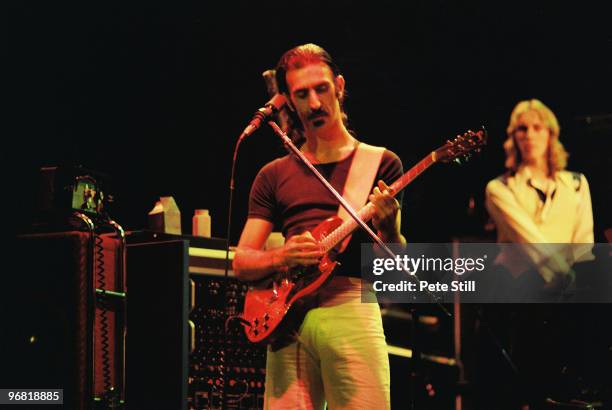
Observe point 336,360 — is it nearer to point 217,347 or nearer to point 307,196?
point 307,196

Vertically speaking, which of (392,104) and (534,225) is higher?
(392,104)

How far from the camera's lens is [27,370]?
315 cm

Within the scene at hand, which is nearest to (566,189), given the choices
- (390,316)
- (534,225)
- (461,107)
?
(534,225)

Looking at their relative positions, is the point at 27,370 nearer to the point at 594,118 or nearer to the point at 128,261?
the point at 128,261

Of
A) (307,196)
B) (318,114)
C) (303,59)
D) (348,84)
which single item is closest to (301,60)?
(303,59)

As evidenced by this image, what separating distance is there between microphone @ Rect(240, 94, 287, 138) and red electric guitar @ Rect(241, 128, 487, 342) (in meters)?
0.52

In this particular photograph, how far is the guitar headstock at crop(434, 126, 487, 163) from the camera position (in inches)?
122

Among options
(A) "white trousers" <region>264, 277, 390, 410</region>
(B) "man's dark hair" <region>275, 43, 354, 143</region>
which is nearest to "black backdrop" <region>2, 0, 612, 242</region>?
(B) "man's dark hair" <region>275, 43, 354, 143</region>

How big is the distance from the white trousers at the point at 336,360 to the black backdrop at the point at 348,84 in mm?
2268

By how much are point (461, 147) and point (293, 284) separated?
2.75 ft

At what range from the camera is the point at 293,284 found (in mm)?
2893

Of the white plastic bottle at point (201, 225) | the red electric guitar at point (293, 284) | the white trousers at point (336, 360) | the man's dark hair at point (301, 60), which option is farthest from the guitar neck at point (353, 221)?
the white plastic bottle at point (201, 225)

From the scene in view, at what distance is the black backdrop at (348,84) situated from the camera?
5.09 meters

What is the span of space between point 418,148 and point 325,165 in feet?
8.01
